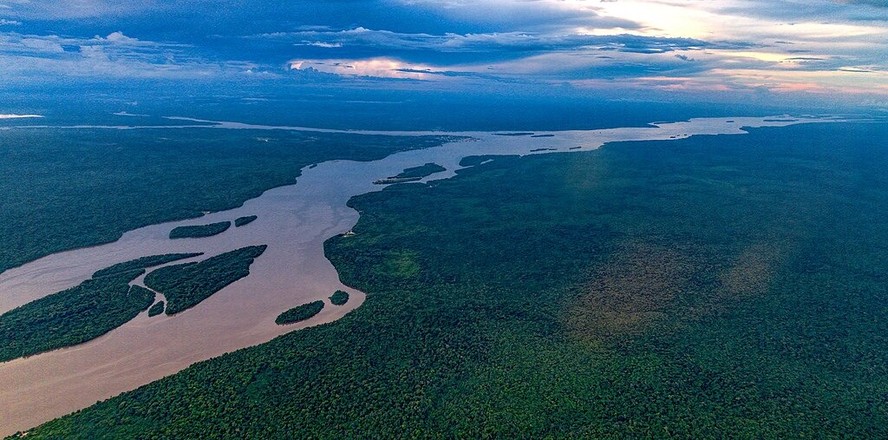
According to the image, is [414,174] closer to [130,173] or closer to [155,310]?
[130,173]

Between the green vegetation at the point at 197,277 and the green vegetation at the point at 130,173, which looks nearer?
the green vegetation at the point at 197,277

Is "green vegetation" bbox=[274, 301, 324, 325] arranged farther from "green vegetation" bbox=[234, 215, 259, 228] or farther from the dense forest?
"green vegetation" bbox=[234, 215, 259, 228]

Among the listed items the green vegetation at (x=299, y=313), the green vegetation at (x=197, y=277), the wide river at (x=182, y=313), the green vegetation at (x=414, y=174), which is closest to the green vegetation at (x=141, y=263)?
the wide river at (x=182, y=313)

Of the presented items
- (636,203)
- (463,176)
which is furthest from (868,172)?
(463,176)

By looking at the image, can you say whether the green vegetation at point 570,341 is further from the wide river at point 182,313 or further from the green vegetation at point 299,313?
the green vegetation at point 299,313

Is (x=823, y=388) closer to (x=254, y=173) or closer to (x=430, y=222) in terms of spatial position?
(x=430, y=222)
